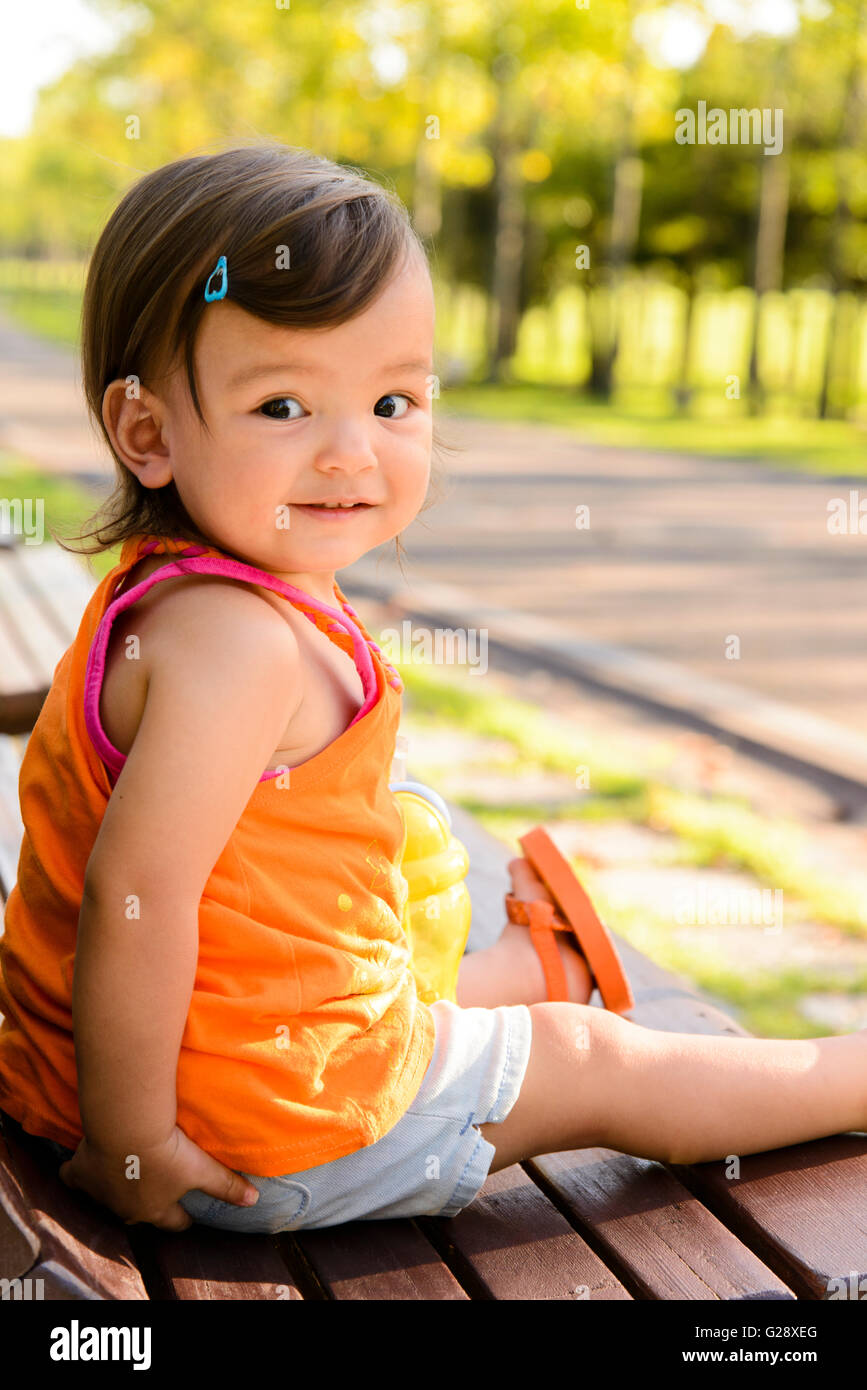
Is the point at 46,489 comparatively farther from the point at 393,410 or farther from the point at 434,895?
the point at 393,410

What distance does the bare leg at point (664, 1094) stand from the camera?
1626 mm

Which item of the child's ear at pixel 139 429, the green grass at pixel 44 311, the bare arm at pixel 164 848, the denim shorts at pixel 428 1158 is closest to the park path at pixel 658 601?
the child's ear at pixel 139 429

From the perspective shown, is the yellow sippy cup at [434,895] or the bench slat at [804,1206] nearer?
the bench slat at [804,1206]

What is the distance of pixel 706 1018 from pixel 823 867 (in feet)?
5.70

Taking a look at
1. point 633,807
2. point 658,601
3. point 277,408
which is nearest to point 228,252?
point 277,408

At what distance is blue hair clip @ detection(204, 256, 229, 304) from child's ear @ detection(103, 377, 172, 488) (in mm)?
133

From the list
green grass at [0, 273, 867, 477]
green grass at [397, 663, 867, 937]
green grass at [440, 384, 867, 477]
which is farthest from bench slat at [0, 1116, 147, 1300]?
green grass at [440, 384, 867, 477]

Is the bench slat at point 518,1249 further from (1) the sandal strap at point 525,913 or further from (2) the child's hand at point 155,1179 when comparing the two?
(1) the sandal strap at point 525,913

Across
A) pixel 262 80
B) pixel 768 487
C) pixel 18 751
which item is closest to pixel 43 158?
pixel 262 80

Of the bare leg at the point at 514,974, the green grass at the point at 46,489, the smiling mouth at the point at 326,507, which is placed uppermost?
the smiling mouth at the point at 326,507

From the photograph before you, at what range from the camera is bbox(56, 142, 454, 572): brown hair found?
1391mm

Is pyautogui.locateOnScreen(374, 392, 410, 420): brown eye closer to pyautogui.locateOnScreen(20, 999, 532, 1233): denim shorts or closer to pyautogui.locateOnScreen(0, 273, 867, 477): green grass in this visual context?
pyautogui.locateOnScreen(20, 999, 532, 1233): denim shorts

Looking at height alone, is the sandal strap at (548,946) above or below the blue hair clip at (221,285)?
below

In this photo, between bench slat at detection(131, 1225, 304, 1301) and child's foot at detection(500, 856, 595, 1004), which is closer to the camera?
bench slat at detection(131, 1225, 304, 1301)
